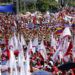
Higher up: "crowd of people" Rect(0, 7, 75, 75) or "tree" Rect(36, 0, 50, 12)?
"crowd of people" Rect(0, 7, 75, 75)

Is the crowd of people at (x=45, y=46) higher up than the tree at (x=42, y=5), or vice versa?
the crowd of people at (x=45, y=46)

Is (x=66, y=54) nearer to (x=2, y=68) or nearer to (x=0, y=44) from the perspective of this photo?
(x=2, y=68)

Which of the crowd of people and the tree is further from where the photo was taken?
the tree

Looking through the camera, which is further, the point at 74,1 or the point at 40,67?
the point at 74,1

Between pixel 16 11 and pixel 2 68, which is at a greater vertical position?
pixel 2 68

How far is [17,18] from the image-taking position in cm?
5019

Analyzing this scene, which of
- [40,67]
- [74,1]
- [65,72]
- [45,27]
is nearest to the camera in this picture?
[65,72]

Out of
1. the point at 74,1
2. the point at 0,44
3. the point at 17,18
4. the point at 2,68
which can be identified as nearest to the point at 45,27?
the point at 17,18

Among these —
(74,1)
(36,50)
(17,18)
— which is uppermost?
(36,50)

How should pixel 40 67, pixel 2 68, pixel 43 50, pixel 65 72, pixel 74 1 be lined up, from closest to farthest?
pixel 65 72, pixel 2 68, pixel 40 67, pixel 43 50, pixel 74 1

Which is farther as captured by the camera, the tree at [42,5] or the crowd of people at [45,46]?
the tree at [42,5]

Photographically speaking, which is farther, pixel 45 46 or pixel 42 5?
pixel 42 5

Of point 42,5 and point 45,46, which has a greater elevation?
point 45,46

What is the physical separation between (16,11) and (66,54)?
27.6 meters
